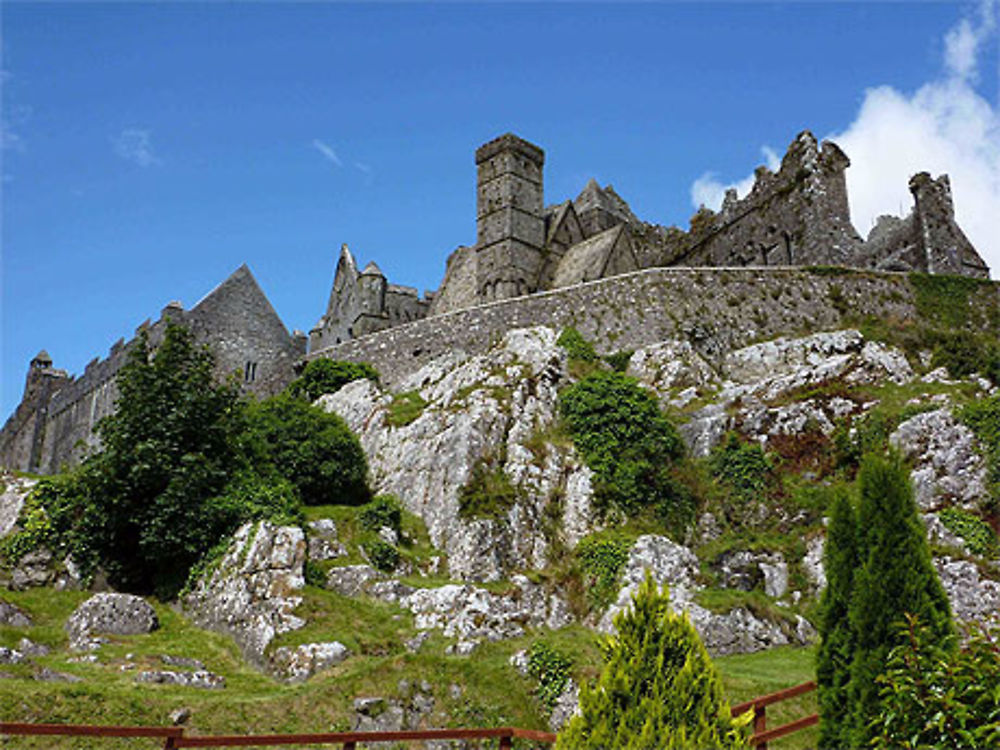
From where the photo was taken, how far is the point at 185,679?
16641mm

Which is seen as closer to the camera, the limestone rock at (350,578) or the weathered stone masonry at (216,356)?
the limestone rock at (350,578)

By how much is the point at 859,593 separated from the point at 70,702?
11254mm

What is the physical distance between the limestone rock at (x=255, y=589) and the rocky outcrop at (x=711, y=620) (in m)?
7.00

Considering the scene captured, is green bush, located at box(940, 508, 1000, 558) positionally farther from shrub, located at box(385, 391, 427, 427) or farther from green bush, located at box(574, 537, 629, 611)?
shrub, located at box(385, 391, 427, 427)

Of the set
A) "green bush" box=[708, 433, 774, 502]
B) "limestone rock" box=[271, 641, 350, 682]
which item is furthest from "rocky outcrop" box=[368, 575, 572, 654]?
"green bush" box=[708, 433, 774, 502]

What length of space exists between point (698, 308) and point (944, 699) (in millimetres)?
27750

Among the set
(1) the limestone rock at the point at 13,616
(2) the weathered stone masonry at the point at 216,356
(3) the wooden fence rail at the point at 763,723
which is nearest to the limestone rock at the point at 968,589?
(3) the wooden fence rail at the point at 763,723

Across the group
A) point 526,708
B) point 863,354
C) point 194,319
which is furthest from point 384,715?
point 194,319

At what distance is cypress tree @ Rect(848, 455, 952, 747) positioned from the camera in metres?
9.35

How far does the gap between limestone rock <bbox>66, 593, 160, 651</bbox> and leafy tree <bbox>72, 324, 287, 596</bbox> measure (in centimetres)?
252

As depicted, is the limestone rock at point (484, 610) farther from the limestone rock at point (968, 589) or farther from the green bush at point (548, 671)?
the limestone rock at point (968, 589)

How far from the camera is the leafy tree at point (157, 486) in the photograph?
23234 mm

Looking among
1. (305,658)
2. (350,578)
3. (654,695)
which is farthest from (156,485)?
(654,695)

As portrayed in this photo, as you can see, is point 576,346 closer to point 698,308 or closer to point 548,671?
point 698,308
